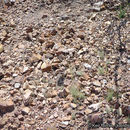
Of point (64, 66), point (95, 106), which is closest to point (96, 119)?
point (95, 106)

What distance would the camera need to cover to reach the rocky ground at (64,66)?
2.58 metres

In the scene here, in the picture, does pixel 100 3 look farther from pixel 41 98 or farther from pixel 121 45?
pixel 41 98

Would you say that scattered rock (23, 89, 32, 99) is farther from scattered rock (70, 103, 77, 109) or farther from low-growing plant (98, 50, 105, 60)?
low-growing plant (98, 50, 105, 60)

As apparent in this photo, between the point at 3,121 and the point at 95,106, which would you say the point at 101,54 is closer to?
the point at 95,106

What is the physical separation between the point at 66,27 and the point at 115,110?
172 cm

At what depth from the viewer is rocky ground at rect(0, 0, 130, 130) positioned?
2582mm

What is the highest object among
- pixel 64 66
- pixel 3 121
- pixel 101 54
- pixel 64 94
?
pixel 101 54

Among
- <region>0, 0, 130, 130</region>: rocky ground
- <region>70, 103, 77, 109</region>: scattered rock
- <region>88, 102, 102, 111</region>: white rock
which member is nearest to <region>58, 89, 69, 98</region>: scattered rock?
<region>0, 0, 130, 130</region>: rocky ground

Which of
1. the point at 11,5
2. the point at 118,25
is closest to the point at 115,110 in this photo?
the point at 118,25

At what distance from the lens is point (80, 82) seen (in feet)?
9.43

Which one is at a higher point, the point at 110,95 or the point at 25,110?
the point at 110,95

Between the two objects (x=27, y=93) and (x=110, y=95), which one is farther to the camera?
(x=27, y=93)

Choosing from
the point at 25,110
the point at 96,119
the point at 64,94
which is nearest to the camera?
the point at 96,119

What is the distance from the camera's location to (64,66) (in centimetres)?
314
